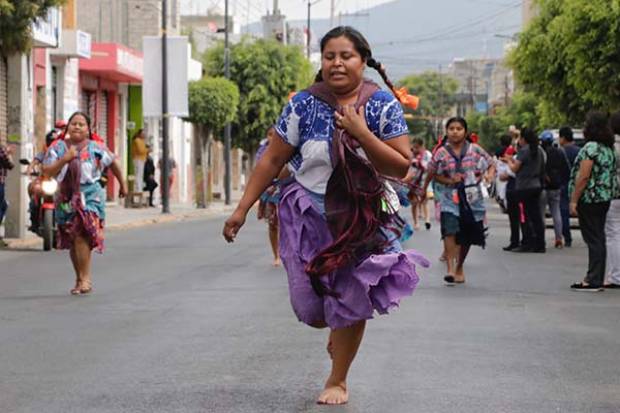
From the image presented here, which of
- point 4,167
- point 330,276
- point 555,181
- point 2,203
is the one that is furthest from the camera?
point 555,181

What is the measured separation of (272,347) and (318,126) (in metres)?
2.43

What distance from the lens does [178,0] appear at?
190 feet

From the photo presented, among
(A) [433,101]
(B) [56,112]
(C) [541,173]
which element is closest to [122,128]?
(B) [56,112]

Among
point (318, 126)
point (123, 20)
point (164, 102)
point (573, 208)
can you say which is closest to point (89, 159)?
point (573, 208)

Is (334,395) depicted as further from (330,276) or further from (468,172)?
(468,172)

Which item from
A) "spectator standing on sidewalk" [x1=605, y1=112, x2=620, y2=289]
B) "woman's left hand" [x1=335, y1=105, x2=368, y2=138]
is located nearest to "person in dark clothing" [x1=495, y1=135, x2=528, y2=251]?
"spectator standing on sidewalk" [x1=605, y1=112, x2=620, y2=289]

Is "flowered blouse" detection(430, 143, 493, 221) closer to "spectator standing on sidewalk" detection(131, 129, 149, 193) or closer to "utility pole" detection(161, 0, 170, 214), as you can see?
"utility pole" detection(161, 0, 170, 214)

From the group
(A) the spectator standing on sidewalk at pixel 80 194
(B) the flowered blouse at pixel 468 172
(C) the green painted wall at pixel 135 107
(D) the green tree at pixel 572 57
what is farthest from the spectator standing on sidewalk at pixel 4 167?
(C) the green painted wall at pixel 135 107

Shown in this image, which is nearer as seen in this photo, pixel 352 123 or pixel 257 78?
pixel 352 123

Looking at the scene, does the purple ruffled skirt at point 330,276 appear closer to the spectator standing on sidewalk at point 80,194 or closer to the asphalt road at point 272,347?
the asphalt road at point 272,347

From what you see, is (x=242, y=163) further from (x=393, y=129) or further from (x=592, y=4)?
(x=393, y=129)

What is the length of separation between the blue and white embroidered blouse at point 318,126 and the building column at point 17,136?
14577mm

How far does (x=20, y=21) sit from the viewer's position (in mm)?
19750

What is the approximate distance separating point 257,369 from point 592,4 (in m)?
25.6
